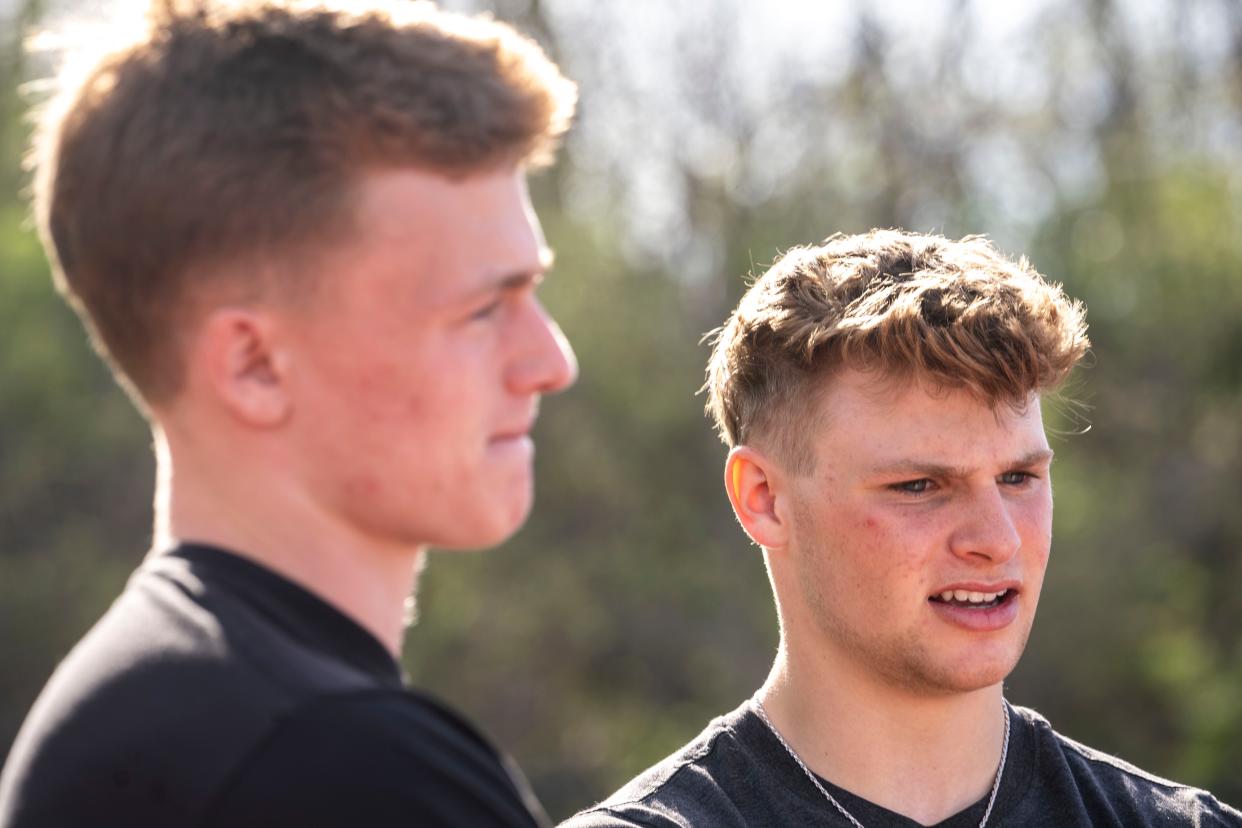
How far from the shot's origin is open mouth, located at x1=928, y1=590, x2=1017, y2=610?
266 centimetres

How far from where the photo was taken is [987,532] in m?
2.65

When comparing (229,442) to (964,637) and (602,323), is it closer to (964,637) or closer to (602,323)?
(964,637)

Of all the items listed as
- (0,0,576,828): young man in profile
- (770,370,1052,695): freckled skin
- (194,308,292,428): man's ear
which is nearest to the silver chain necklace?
(770,370,1052,695): freckled skin

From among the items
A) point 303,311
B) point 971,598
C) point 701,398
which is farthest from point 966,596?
point 701,398

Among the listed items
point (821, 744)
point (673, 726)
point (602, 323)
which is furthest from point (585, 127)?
point (821, 744)

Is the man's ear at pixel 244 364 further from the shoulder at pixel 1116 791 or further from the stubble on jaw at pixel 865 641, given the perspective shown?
the shoulder at pixel 1116 791

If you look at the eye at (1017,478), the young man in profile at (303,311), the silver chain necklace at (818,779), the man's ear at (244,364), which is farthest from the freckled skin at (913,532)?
the man's ear at (244,364)

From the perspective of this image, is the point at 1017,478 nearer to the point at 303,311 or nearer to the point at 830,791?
the point at 830,791

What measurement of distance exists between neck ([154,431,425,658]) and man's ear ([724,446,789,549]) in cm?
125

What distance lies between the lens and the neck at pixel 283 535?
65.7 inches

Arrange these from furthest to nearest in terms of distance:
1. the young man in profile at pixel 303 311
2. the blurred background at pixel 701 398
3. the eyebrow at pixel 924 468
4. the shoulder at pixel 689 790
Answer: the blurred background at pixel 701 398, the eyebrow at pixel 924 468, the shoulder at pixel 689 790, the young man in profile at pixel 303 311

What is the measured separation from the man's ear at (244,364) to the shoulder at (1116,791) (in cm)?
177

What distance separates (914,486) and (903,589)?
0.20m

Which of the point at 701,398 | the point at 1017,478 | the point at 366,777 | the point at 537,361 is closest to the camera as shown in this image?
the point at 366,777
